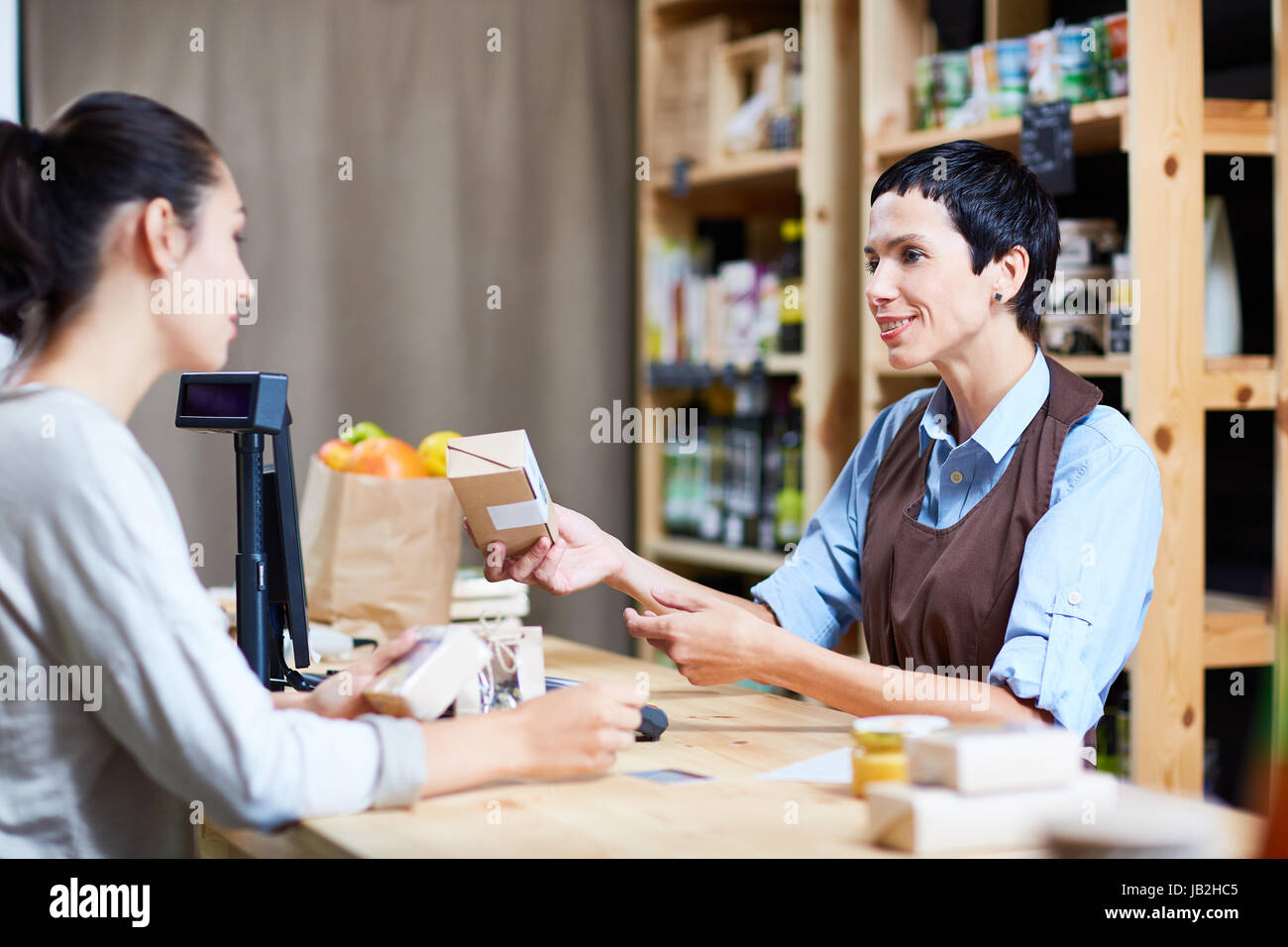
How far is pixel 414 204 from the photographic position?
3.20 meters

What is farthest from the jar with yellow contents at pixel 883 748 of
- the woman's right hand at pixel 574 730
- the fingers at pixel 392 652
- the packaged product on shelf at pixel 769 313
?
the packaged product on shelf at pixel 769 313

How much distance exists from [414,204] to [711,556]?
1.15m

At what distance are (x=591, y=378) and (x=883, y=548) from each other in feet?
5.84

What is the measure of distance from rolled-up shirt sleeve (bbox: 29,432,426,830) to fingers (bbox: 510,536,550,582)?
→ 554 mm

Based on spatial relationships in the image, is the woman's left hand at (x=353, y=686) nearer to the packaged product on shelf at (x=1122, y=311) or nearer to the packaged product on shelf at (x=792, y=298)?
the packaged product on shelf at (x=1122, y=311)

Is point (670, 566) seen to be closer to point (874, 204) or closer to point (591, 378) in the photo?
point (591, 378)

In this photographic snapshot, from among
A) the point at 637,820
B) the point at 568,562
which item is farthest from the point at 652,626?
the point at 637,820

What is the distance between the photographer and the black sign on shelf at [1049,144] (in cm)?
217

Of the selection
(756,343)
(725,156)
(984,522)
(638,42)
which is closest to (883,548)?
(984,522)

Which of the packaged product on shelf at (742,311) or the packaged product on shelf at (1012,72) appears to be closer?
the packaged product on shelf at (1012,72)

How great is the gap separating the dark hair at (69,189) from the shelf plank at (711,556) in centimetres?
205

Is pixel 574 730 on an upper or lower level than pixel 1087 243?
lower

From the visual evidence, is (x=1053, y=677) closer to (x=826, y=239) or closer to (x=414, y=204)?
(x=826, y=239)

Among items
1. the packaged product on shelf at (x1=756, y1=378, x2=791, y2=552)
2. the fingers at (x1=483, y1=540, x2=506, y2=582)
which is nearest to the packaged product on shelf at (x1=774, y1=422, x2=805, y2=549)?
the packaged product on shelf at (x1=756, y1=378, x2=791, y2=552)
